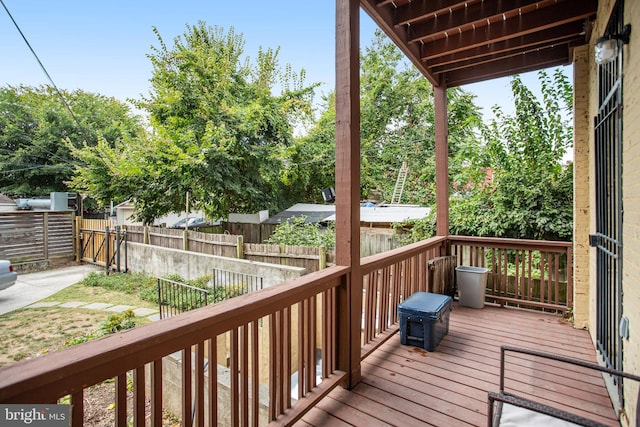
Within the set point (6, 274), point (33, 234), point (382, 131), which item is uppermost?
point (382, 131)

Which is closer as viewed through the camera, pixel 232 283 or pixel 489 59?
pixel 489 59

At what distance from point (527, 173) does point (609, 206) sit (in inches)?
120

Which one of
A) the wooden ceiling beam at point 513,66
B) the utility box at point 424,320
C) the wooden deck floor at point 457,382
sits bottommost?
the wooden deck floor at point 457,382

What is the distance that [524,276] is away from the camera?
11.8ft

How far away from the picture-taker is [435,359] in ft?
7.95

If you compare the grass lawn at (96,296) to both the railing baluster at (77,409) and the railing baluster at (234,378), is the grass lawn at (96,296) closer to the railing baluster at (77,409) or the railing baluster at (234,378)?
the railing baluster at (234,378)

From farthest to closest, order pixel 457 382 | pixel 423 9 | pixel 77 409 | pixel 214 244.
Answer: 1. pixel 214 244
2. pixel 423 9
3. pixel 457 382
4. pixel 77 409

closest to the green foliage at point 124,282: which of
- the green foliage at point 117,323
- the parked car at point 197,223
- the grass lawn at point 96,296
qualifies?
the grass lawn at point 96,296

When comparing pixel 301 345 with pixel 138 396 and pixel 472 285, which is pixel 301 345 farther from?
pixel 472 285

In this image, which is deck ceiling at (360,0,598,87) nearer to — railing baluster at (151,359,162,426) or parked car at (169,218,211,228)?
railing baluster at (151,359,162,426)

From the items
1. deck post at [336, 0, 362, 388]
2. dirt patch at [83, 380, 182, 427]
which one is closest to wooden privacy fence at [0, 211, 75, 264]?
dirt patch at [83, 380, 182, 427]

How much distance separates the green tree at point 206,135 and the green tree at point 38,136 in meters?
4.16

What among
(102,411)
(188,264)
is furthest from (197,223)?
(102,411)

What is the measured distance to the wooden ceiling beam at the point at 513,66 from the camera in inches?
127
